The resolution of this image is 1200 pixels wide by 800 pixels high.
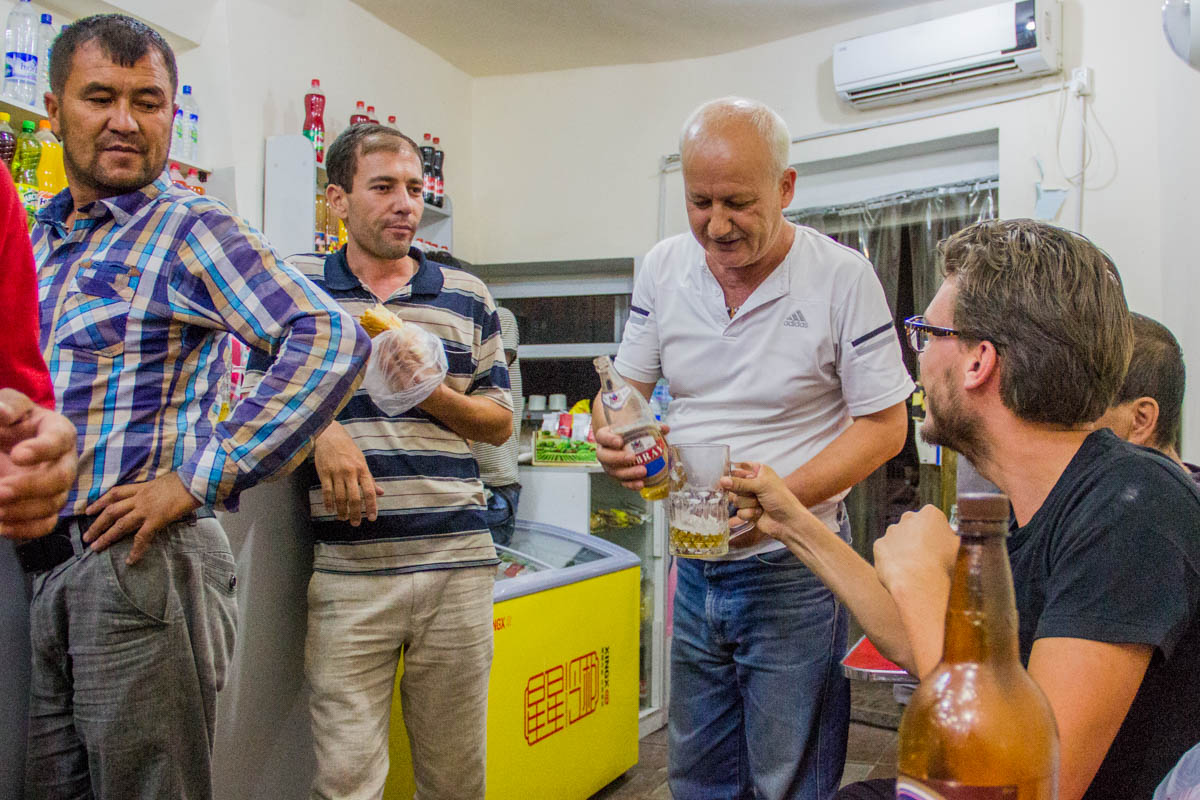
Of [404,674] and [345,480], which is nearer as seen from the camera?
[345,480]

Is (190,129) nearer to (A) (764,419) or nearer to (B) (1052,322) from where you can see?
(A) (764,419)

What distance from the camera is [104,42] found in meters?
1.45

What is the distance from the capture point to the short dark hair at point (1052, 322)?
999mm

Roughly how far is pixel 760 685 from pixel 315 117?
3.32m

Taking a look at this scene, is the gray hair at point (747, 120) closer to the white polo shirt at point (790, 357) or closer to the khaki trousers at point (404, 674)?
the white polo shirt at point (790, 357)

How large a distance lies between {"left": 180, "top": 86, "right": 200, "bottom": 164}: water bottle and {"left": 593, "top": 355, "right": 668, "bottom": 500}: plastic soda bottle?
8.53ft

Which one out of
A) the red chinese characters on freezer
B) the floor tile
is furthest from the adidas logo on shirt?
the floor tile

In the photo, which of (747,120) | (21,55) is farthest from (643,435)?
(21,55)

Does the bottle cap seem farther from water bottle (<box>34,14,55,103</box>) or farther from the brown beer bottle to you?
water bottle (<box>34,14,55,103</box>)

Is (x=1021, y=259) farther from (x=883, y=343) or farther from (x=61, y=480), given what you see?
(x=61, y=480)

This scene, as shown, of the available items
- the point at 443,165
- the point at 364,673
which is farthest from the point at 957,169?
the point at 364,673

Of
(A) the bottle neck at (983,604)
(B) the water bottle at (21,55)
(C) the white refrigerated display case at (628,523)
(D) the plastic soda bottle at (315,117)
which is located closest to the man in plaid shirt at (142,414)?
(A) the bottle neck at (983,604)

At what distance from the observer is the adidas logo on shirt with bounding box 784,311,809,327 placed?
167 centimetres

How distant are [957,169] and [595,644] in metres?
3.02
